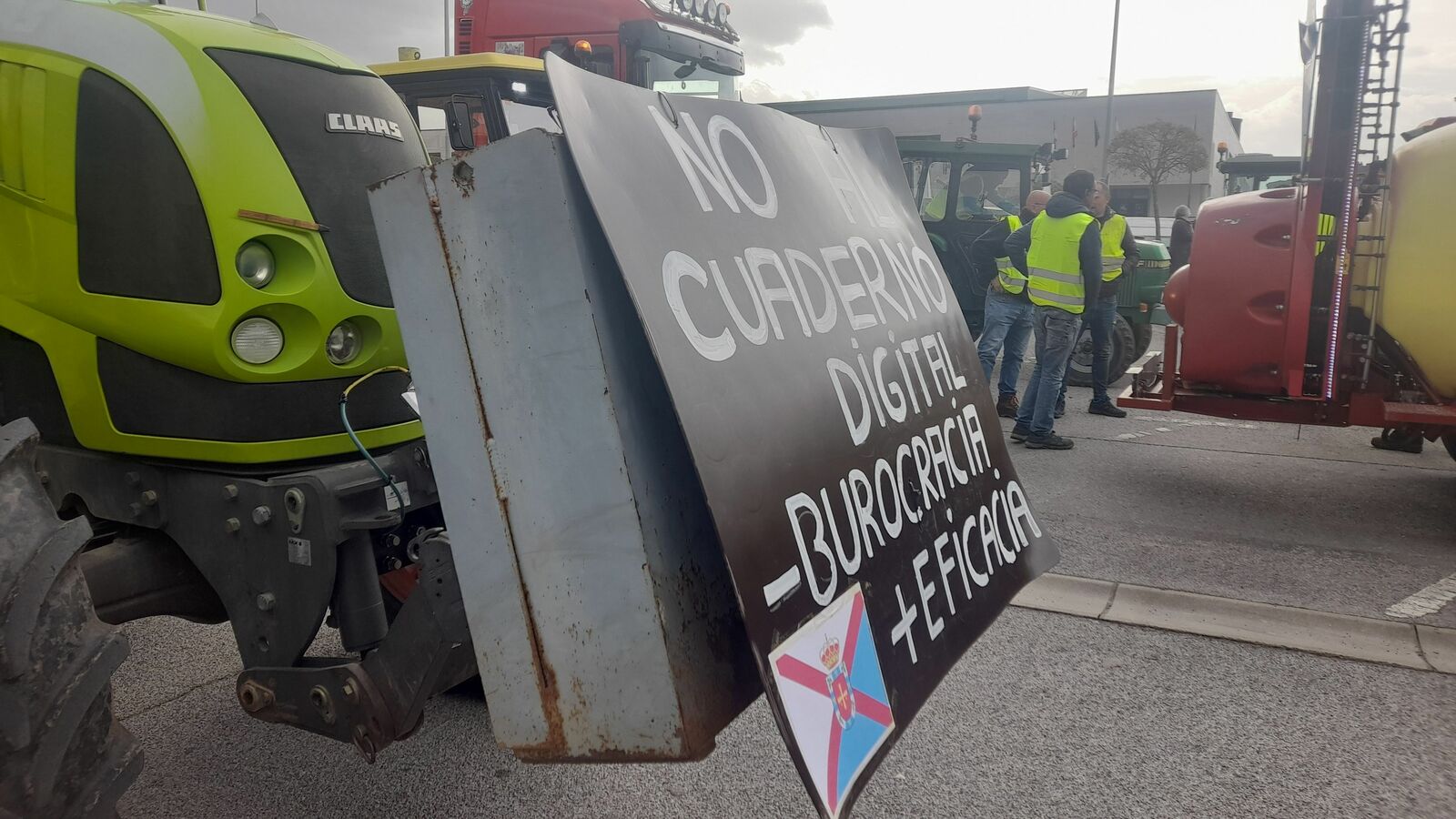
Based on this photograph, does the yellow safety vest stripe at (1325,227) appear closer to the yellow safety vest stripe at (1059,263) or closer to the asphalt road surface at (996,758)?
the yellow safety vest stripe at (1059,263)

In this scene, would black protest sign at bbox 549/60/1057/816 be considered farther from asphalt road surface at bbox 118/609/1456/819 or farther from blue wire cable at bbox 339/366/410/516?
blue wire cable at bbox 339/366/410/516

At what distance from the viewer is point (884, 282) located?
2057 millimetres

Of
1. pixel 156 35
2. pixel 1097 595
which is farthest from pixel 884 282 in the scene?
pixel 1097 595

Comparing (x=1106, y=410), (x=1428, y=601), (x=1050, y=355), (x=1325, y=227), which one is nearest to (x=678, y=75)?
(x=1050, y=355)

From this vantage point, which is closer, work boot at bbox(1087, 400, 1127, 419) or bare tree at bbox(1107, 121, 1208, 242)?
work boot at bbox(1087, 400, 1127, 419)

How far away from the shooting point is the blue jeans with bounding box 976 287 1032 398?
770 cm

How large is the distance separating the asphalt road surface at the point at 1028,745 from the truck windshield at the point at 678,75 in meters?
6.41

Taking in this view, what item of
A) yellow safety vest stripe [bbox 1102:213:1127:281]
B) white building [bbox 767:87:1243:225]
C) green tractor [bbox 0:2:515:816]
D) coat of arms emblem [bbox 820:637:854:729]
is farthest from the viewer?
white building [bbox 767:87:1243:225]

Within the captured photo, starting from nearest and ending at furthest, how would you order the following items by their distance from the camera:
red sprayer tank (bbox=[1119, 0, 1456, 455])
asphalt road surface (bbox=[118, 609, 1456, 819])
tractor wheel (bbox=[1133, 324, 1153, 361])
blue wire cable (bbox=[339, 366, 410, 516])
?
blue wire cable (bbox=[339, 366, 410, 516]) → asphalt road surface (bbox=[118, 609, 1456, 819]) → red sprayer tank (bbox=[1119, 0, 1456, 455]) → tractor wheel (bbox=[1133, 324, 1153, 361])

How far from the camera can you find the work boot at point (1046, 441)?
6.80 meters

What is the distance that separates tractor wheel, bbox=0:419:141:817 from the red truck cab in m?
7.29

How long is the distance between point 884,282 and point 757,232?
1.65 ft

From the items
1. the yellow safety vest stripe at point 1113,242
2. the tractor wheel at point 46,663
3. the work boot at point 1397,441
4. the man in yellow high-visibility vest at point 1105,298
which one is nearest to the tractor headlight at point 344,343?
the tractor wheel at point 46,663

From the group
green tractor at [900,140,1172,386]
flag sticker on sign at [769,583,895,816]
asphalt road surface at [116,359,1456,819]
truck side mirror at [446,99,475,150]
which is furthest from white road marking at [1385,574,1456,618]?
green tractor at [900,140,1172,386]
